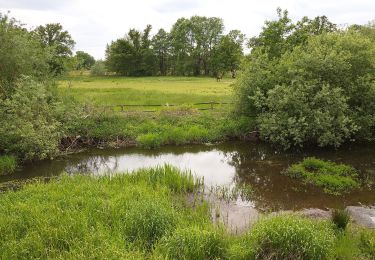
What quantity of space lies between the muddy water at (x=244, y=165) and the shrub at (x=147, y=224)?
18.0 ft

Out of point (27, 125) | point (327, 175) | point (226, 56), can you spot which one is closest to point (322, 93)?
point (327, 175)

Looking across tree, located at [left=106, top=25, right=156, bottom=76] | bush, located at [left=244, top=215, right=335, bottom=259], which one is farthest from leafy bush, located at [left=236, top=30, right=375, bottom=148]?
tree, located at [left=106, top=25, right=156, bottom=76]

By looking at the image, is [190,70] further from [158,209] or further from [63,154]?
[158,209]

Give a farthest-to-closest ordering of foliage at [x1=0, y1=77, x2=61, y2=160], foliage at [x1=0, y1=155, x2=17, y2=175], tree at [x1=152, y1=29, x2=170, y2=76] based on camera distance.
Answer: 1. tree at [x1=152, y1=29, x2=170, y2=76]
2. foliage at [x1=0, y1=77, x2=61, y2=160]
3. foliage at [x1=0, y1=155, x2=17, y2=175]

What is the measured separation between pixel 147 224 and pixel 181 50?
83918 mm

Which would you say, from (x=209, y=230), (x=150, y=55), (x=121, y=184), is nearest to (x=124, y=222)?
(x=209, y=230)

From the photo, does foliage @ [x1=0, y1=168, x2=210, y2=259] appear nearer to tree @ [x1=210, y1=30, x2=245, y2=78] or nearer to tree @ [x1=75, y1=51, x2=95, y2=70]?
tree @ [x1=75, y1=51, x2=95, y2=70]

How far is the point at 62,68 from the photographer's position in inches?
1075

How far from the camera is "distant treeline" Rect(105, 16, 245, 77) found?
82500 mm

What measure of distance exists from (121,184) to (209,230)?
559 centimetres

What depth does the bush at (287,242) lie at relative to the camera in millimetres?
9188

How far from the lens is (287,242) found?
9.22 metres

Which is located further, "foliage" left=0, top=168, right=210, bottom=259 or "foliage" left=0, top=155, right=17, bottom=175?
"foliage" left=0, top=155, right=17, bottom=175

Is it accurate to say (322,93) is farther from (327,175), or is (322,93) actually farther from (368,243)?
(368,243)
